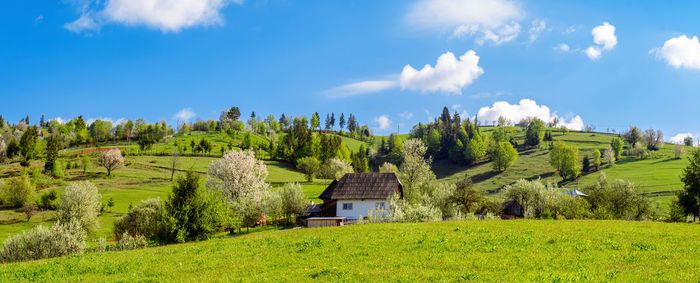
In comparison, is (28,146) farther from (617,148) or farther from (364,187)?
(617,148)

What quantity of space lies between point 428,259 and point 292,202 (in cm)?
4240

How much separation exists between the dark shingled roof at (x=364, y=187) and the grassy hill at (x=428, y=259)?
3140cm

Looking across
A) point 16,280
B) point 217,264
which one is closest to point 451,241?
point 217,264

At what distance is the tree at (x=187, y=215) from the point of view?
30781 millimetres

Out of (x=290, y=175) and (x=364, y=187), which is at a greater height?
(x=290, y=175)

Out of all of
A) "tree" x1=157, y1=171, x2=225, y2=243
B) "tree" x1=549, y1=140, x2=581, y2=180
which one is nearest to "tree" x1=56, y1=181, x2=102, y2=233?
"tree" x1=157, y1=171, x2=225, y2=243

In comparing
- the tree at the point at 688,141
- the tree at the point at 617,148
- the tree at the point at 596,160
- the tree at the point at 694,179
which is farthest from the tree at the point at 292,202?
the tree at the point at 688,141

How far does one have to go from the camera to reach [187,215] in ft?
102

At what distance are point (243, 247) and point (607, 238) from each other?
18219 mm

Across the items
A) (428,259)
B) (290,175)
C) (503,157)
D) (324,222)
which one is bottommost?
(324,222)

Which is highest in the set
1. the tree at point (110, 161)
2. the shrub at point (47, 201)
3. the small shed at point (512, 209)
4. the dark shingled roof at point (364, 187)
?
the tree at point (110, 161)

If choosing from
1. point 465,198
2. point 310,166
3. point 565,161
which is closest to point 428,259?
point 465,198

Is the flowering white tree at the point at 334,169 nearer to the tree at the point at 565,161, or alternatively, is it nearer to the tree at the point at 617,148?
the tree at the point at 565,161

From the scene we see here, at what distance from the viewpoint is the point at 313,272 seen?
13.7 meters
